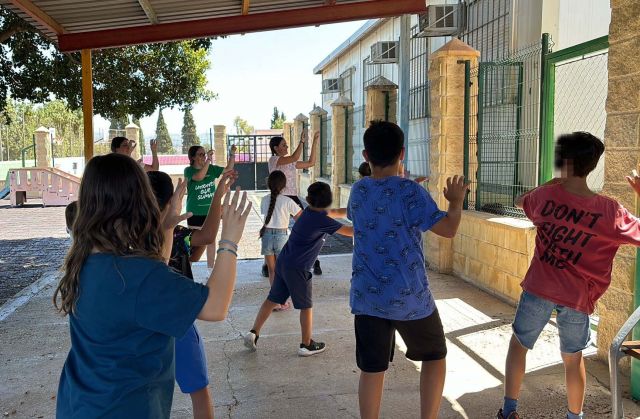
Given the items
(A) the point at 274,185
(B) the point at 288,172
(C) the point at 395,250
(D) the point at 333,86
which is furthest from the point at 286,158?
(D) the point at 333,86

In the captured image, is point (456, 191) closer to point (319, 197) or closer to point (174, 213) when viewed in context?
point (174, 213)

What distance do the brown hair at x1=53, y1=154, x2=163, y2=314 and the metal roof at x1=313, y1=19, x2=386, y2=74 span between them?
14.6 meters

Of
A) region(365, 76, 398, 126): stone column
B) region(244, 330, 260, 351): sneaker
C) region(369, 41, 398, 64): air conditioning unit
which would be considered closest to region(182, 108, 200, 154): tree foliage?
region(369, 41, 398, 64): air conditioning unit

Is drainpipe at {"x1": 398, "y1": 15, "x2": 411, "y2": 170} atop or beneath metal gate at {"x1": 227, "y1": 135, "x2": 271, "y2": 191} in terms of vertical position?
atop

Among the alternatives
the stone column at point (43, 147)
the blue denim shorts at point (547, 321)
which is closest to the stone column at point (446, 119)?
the blue denim shorts at point (547, 321)

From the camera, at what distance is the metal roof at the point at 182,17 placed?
18.7ft

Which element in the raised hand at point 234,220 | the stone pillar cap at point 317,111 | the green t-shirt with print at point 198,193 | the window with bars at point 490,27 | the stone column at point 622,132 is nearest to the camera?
the raised hand at point 234,220

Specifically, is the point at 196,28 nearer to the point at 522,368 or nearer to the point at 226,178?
the point at 226,178

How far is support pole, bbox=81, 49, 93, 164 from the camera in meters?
6.12

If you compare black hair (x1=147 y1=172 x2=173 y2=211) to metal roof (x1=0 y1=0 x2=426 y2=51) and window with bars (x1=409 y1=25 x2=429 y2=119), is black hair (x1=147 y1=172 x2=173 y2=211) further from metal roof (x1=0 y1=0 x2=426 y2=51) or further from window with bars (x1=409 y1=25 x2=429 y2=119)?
window with bars (x1=409 y1=25 x2=429 y2=119)

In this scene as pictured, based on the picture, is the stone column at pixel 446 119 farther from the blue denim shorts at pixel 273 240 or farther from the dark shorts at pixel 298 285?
the dark shorts at pixel 298 285

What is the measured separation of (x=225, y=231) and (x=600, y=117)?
6064mm

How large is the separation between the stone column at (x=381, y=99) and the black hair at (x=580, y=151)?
24.9ft

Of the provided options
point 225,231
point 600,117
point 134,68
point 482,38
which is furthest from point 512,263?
point 134,68
